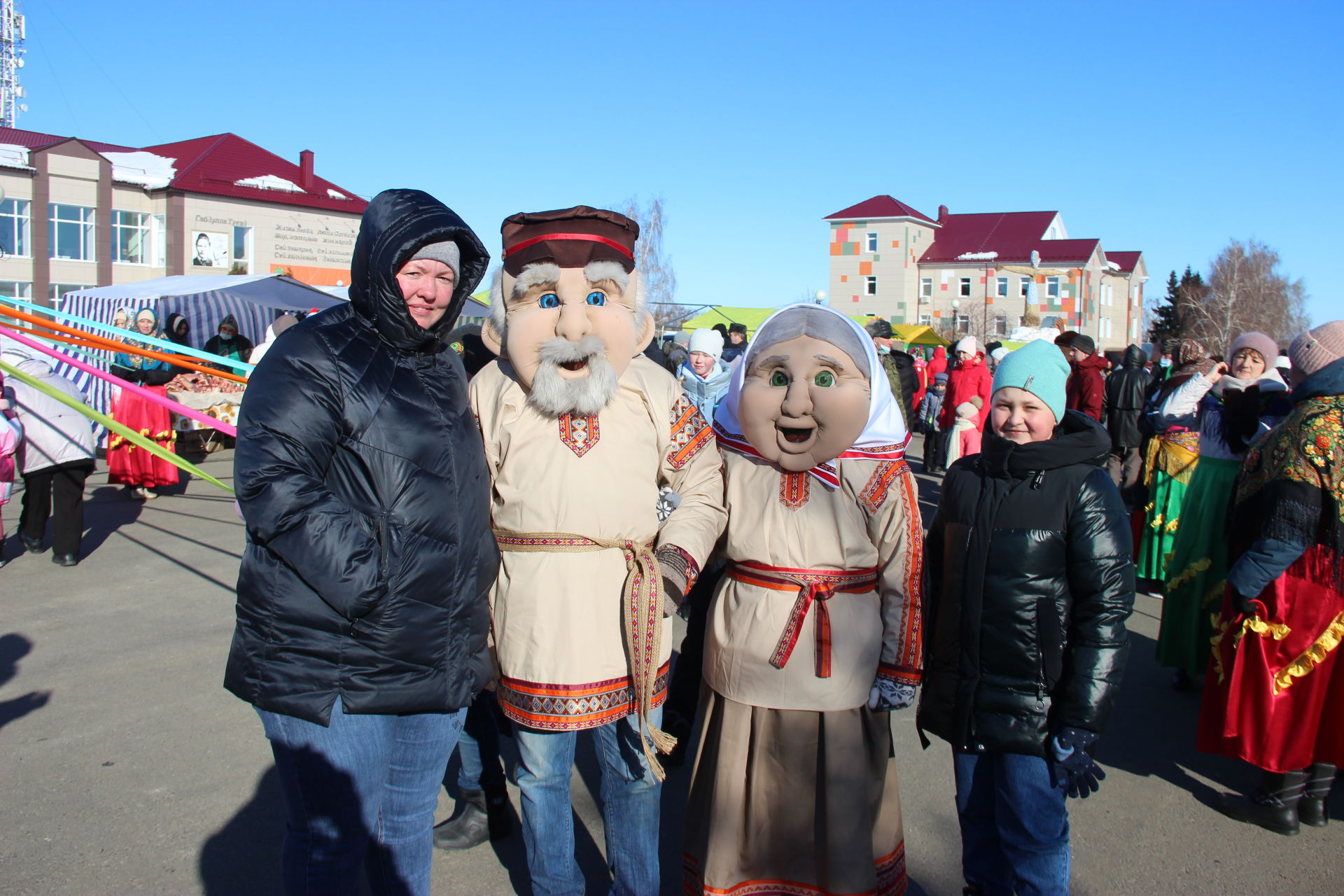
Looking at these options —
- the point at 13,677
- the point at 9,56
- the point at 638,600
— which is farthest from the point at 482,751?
the point at 9,56

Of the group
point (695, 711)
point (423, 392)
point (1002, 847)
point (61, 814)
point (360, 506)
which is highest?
point (423, 392)

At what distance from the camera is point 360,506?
199 cm

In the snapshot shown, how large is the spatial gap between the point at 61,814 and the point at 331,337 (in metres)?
2.28

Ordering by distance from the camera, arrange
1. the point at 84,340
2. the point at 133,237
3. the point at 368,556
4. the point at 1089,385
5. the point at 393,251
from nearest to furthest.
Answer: the point at 368,556
the point at 393,251
the point at 84,340
the point at 1089,385
the point at 133,237

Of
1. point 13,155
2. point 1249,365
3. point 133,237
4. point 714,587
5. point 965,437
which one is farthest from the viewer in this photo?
point 133,237

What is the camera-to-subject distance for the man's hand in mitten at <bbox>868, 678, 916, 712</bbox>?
2424 millimetres

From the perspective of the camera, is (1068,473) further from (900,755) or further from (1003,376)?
(900,755)

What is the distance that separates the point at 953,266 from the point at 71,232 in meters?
42.3

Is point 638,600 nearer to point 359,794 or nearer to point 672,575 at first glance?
point 672,575

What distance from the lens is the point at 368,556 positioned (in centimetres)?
192

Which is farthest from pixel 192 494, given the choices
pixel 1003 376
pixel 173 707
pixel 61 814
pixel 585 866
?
pixel 1003 376

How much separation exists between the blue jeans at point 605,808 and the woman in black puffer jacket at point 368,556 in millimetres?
265

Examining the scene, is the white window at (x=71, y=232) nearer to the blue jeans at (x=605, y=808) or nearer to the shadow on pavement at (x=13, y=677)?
the shadow on pavement at (x=13, y=677)

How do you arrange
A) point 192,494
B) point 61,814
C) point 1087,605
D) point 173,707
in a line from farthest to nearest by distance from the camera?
point 192,494 → point 173,707 → point 61,814 → point 1087,605
